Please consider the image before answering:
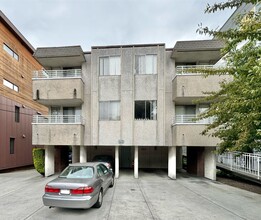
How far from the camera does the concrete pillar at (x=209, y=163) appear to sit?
12523 millimetres

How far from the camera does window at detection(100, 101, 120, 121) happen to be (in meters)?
13.0

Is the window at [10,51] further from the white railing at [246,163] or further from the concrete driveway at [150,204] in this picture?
the white railing at [246,163]

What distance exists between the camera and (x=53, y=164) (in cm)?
1414

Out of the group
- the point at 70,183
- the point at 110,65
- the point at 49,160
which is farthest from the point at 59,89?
the point at 70,183

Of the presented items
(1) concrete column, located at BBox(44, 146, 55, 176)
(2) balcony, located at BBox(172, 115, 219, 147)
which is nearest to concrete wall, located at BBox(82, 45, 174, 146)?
(2) balcony, located at BBox(172, 115, 219, 147)

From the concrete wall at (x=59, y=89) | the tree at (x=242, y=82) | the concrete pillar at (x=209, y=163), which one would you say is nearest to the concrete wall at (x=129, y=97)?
the concrete wall at (x=59, y=89)

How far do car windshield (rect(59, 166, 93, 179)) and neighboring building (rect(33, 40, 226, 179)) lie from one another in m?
5.31

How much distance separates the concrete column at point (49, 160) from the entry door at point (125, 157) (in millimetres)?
6195

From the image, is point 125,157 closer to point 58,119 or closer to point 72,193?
point 58,119

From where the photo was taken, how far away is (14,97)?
17.5 metres

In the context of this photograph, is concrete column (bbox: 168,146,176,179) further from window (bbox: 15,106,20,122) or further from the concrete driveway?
window (bbox: 15,106,20,122)

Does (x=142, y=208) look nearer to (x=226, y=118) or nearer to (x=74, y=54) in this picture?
(x=226, y=118)

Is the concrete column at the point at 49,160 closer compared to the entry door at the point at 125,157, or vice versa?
the concrete column at the point at 49,160

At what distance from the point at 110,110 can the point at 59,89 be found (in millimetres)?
3782
